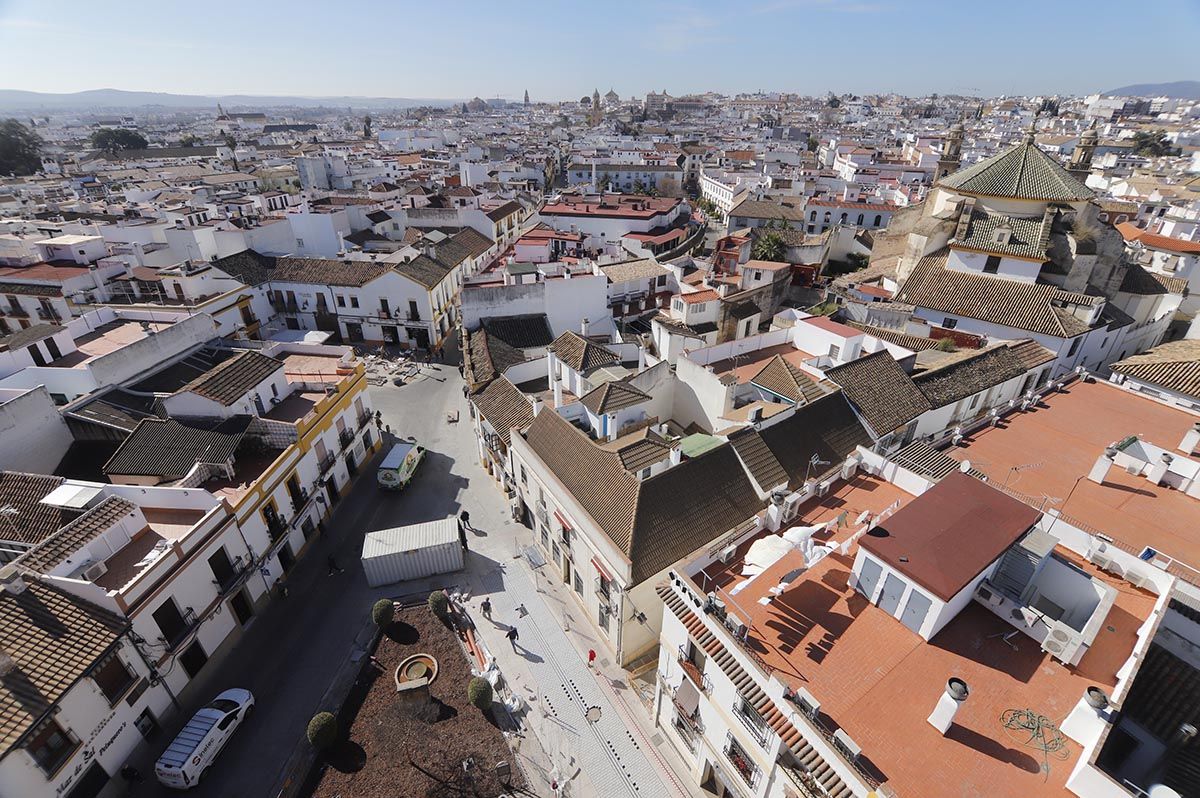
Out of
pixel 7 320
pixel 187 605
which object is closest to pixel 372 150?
pixel 7 320

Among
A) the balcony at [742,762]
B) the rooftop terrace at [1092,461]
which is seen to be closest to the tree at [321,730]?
the balcony at [742,762]

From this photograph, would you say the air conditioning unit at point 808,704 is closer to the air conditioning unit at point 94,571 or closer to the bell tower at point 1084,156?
the air conditioning unit at point 94,571

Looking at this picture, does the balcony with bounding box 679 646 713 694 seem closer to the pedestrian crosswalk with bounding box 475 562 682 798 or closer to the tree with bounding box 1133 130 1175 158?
the pedestrian crosswalk with bounding box 475 562 682 798

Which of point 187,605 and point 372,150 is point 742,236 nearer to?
point 187,605

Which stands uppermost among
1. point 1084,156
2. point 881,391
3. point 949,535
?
point 1084,156

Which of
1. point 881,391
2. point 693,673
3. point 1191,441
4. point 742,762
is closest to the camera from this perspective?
point 742,762

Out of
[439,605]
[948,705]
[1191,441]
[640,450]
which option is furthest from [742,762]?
[1191,441]

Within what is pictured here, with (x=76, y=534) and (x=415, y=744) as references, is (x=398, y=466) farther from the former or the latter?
(x=415, y=744)
